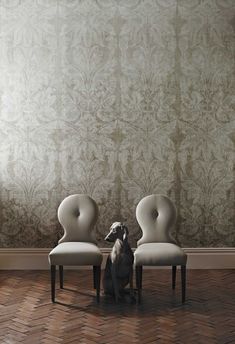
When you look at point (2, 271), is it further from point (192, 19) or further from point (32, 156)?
point (192, 19)

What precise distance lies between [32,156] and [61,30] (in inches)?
53.7

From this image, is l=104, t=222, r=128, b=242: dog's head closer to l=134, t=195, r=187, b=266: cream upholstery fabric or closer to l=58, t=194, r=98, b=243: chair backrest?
l=134, t=195, r=187, b=266: cream upholstery fabric

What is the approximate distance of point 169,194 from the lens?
6.52 meters

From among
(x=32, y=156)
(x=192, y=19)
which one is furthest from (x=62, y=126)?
(x=192, y=19)

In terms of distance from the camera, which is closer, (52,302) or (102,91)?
(52,302)

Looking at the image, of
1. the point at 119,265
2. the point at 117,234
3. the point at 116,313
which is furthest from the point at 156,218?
the point at 116,313

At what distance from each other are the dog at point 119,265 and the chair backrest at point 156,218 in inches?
15.5

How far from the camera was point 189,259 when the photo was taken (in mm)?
6539

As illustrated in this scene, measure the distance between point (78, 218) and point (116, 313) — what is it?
1.16 meters

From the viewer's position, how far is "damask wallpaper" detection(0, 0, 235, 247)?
252 inches

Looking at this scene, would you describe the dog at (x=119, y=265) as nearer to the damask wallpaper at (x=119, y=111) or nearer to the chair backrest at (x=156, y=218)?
the chair backrest at (x=156, y=218)

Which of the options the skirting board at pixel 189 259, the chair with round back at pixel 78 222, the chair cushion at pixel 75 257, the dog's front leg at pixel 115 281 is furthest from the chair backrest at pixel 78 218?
the skirting board at pixel 189 259

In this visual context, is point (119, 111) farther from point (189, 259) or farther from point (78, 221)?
point (189, 259)

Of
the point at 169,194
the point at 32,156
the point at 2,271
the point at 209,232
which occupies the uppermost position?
the point at 32,156
